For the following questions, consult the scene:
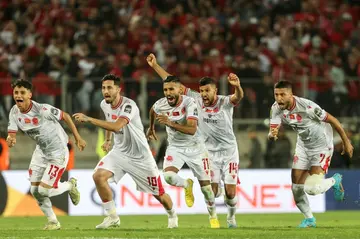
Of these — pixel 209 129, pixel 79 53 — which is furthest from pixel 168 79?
pixel 79 53

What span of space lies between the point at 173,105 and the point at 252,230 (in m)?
2.26

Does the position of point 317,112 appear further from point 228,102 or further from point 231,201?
point 231,201

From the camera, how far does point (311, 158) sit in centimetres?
1527

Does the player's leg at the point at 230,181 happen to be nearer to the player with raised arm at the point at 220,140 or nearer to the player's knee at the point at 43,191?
the player with raised arm at the point at 220,140

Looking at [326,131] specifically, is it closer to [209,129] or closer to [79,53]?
[209,129]

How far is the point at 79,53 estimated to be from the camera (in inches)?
968

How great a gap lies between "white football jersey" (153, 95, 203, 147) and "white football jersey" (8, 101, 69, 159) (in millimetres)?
1626

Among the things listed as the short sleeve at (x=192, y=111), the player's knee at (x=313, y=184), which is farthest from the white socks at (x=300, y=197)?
the short sleeve at (x=192, y=111)

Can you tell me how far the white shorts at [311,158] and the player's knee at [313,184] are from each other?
273mm

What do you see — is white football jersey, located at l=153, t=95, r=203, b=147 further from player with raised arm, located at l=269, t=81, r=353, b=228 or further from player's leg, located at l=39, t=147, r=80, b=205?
player's leg, located at l=39, t=147, r=80, b=205

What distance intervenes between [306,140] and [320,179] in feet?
2.36

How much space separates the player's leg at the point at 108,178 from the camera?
14.4 metres

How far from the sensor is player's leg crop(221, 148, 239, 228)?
51.2 feet

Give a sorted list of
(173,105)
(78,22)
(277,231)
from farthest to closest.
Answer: (78,22) < (173,105) < (277,231)
